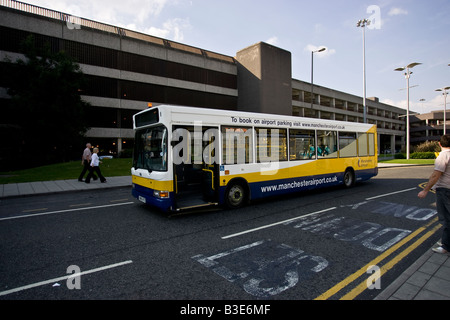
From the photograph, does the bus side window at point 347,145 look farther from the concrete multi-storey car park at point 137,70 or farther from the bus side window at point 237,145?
the concrete multi-storey car park at point 137,70

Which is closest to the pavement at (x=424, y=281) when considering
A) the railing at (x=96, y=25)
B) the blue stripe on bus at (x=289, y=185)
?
the blue stripe on bus at (x=289, y=185)

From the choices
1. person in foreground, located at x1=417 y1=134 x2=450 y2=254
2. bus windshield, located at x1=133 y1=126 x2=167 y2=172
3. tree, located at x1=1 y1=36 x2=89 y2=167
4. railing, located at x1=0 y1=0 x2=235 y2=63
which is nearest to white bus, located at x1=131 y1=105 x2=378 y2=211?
bus windshield, located at x1=133 y1=126 x2=167 y2=172

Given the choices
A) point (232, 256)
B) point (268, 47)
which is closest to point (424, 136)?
point (268, 47)

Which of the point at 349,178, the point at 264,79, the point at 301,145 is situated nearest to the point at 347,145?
the point at 349,178

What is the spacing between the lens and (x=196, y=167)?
26.7 ft

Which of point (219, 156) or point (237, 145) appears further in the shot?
point (237, 145)

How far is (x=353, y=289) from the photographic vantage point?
3209 millimetres

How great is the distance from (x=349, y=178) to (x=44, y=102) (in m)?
25.2

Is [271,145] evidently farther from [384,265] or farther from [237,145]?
[384,265]

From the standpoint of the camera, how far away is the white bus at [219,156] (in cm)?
650

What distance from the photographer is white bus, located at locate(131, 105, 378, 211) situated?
6496 millimetres
